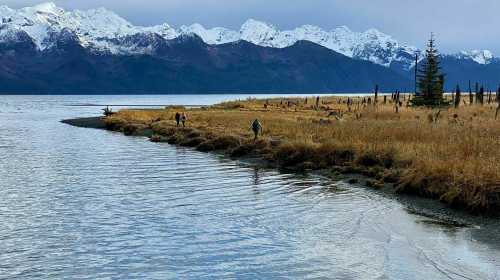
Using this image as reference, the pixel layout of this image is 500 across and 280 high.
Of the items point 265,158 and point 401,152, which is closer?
point 401,152

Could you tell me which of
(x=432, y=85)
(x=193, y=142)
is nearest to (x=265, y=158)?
(x=193, y=142)

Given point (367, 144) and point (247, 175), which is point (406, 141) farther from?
→ point (247, 175)

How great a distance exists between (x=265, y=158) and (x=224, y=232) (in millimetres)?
18683

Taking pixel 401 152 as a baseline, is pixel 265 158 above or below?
below

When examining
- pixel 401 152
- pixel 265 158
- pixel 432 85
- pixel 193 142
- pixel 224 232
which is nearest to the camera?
pixel 224 232

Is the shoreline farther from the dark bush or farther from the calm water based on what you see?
the calm water

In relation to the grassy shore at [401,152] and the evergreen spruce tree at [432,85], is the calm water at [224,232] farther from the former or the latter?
the evergreen spruce tree at [432,85]

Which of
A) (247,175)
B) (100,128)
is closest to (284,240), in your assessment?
(247,175)

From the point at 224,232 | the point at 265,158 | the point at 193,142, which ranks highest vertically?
the point at 224,232

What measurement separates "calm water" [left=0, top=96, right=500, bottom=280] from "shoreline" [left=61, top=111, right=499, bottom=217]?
1.00 metres

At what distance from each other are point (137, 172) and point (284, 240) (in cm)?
1661

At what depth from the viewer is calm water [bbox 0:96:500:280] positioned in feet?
45.8

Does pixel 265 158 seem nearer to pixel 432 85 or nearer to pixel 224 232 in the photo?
pixel 224 232

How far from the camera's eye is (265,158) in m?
36.0
